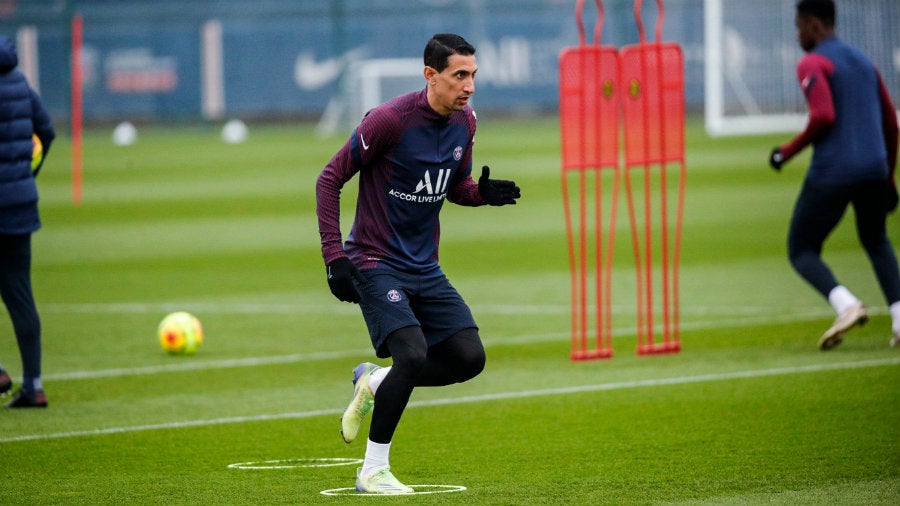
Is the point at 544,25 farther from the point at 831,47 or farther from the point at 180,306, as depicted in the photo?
the point at 831,47

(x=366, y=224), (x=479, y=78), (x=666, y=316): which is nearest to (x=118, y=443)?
(x=366, y=224)

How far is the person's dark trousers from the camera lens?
9477 mm

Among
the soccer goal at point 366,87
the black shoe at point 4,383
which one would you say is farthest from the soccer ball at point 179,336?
the soccer goal at point 366,87

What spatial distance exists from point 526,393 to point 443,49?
3.34m

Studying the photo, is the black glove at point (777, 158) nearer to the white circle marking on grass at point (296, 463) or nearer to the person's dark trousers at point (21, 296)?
the white circle marking on grass at point (296, 463)

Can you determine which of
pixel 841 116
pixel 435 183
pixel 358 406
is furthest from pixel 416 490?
pixel 841 116

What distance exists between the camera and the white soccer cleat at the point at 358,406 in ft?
24.0

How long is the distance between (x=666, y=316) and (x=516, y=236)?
10.1 metres

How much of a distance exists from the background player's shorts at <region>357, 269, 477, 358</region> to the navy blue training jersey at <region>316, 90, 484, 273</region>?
68mm

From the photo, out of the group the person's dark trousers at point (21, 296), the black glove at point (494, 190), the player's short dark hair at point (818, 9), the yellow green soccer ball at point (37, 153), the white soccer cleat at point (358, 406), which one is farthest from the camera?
the player's short dark hair at point (818, 9)

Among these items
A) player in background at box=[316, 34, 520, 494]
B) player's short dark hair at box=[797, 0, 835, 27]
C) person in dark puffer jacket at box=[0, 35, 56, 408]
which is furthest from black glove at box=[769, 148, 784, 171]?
person in dark puffer jacket at box=[0, 35, 56, 408]

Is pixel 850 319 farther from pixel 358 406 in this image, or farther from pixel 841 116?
pixel 358 406

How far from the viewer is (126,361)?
11.6 metres

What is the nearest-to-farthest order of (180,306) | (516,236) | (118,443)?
1. (118,443)
2. (180,306)
3. (516,236)
